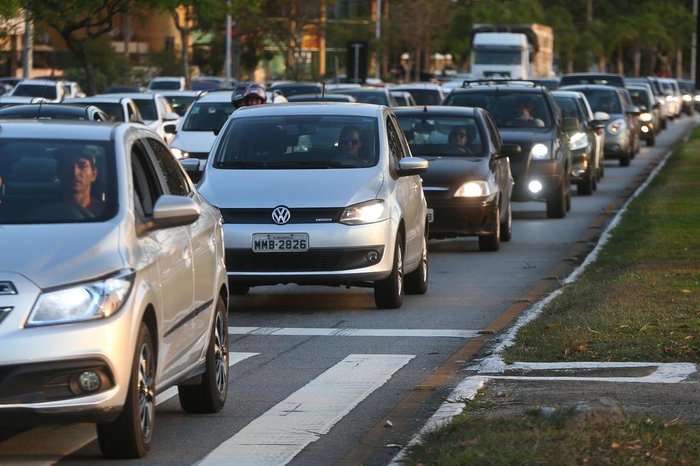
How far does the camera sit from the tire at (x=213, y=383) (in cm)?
916

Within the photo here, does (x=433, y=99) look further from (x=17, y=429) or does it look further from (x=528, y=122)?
(x=17, y=429)

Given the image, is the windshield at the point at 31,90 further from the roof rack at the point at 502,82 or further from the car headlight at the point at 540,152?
the car headlight at the point at 540,152

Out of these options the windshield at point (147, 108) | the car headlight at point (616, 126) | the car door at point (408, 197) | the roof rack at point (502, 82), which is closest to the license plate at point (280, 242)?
the car door at point (408, 197)

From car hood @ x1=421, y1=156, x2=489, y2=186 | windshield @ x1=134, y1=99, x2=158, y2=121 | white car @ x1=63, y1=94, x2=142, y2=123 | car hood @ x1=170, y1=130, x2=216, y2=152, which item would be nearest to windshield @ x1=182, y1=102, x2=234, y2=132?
car hood @ x1=170, y1=130, x2=216, y2=152

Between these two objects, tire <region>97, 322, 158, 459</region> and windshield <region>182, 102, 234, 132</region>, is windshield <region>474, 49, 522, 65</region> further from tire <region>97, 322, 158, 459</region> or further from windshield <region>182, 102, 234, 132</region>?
tire <region>97, 322, 158, 459</region>

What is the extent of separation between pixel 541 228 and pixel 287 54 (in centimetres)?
6873

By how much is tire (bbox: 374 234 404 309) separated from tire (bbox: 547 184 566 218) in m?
10.5

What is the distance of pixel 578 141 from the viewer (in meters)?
29.2

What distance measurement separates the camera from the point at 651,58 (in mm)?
143625

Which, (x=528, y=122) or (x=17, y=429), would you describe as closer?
(x=17, y=429)

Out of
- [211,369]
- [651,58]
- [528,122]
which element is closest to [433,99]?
[528,122]

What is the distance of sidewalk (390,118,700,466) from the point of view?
8656 millimetres

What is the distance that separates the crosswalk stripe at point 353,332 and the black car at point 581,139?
47.9 feet

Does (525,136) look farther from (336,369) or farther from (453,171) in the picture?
(336,369)
